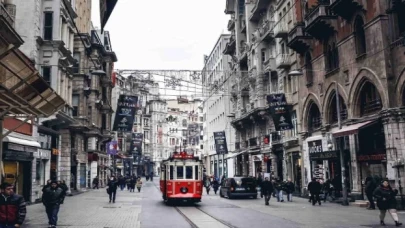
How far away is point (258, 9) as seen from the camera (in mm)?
46375

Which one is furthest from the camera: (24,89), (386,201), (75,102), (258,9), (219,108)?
(219,108)

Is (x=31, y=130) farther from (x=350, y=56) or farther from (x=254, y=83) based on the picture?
(x=254, y=83)

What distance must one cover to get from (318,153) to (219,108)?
4419 centimetres

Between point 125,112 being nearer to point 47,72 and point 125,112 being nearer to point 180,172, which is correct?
point 180,172

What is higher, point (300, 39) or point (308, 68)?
point (300, 39)

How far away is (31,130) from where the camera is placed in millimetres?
27250

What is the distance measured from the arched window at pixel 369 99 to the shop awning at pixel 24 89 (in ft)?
52.7

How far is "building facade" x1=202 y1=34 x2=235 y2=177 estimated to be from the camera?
62.7 m

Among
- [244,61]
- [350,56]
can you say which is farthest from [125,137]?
[350,56]

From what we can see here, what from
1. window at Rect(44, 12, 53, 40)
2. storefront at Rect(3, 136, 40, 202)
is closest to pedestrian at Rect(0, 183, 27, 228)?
storefront at Rect(3, 136, 40, 202)

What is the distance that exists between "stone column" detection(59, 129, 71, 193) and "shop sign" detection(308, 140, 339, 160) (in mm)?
20375

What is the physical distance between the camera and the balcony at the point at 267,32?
136 ft

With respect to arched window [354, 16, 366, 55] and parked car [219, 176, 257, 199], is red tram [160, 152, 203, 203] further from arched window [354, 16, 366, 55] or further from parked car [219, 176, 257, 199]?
arched window [354, 16, 366, 55]

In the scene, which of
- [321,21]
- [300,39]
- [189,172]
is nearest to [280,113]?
[300,39]
